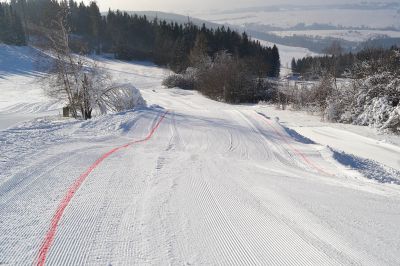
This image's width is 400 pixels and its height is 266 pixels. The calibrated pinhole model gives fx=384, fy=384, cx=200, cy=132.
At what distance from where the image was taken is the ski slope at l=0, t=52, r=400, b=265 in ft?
18.5

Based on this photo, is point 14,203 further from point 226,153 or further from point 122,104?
point 122,104

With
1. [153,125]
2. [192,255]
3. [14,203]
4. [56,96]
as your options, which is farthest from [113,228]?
[56,96]

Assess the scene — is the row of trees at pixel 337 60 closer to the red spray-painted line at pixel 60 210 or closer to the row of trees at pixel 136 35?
the row of trees at pixel 136 35

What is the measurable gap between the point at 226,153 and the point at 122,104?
16.0 m

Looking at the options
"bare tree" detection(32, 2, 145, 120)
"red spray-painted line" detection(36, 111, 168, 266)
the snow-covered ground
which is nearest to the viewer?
"red spray-painted line" detection(36, 111, 168, 266)

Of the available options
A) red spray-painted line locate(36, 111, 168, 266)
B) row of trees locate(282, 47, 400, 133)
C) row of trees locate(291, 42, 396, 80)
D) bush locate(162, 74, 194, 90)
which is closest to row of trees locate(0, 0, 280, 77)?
row of trees locate(291, 42, 396, 80)

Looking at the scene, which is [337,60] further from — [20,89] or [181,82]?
[20,89]

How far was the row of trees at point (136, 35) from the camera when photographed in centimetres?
8825

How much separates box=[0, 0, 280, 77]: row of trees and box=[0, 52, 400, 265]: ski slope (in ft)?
241

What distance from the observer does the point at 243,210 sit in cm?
743

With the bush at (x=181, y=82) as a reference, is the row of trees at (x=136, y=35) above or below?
above

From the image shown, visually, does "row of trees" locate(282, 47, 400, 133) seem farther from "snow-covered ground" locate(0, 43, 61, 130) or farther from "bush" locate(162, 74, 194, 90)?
"bush" locate(162, 74, 194, 90)

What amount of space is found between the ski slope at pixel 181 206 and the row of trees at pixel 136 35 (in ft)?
241

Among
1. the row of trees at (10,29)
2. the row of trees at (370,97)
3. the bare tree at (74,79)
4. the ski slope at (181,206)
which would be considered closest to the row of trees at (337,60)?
the row of trees at (370,97)
